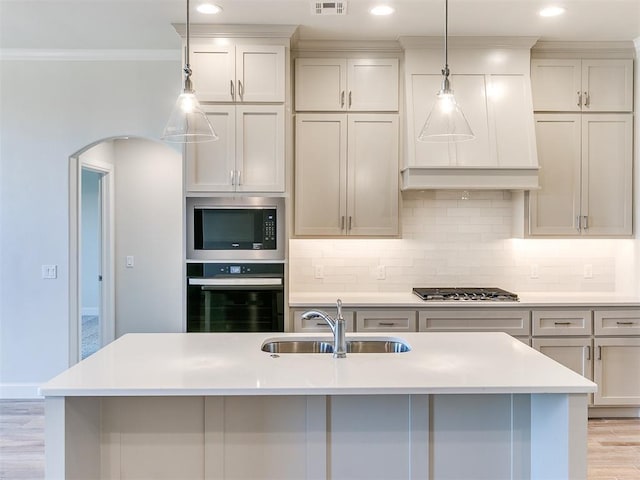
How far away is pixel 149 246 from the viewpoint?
547 cm

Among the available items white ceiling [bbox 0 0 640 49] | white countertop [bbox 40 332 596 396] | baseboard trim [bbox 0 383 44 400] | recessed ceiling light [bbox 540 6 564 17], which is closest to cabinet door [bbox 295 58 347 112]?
white ceiling [bbox 0 0 640 49]

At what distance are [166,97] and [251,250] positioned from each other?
5.02 feet

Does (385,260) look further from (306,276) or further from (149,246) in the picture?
(149,246)

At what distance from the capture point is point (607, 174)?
3898mm

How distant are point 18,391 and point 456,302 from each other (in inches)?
139

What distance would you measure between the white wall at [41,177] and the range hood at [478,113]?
2.01 meters

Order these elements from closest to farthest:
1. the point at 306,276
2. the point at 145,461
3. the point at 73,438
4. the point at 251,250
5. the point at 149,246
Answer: the point at 73,438, the point at 145,461, the point at 251,250, the point at 306,276, the point at 149,246

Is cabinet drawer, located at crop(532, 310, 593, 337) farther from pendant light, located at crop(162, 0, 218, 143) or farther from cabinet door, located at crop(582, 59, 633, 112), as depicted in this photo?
pendant light, located at crop(162, 0, 218, 143)

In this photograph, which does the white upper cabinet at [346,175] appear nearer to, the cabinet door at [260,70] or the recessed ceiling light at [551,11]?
the cabinet door at [260,70]

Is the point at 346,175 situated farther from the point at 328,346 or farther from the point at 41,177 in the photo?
the point at 41,177

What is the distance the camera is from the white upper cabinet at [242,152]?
355cm

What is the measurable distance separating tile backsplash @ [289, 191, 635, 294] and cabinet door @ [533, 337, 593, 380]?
0.66 meters

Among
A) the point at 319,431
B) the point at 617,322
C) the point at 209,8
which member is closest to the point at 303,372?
the point at 319,431

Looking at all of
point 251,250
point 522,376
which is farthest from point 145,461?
point 251,250
